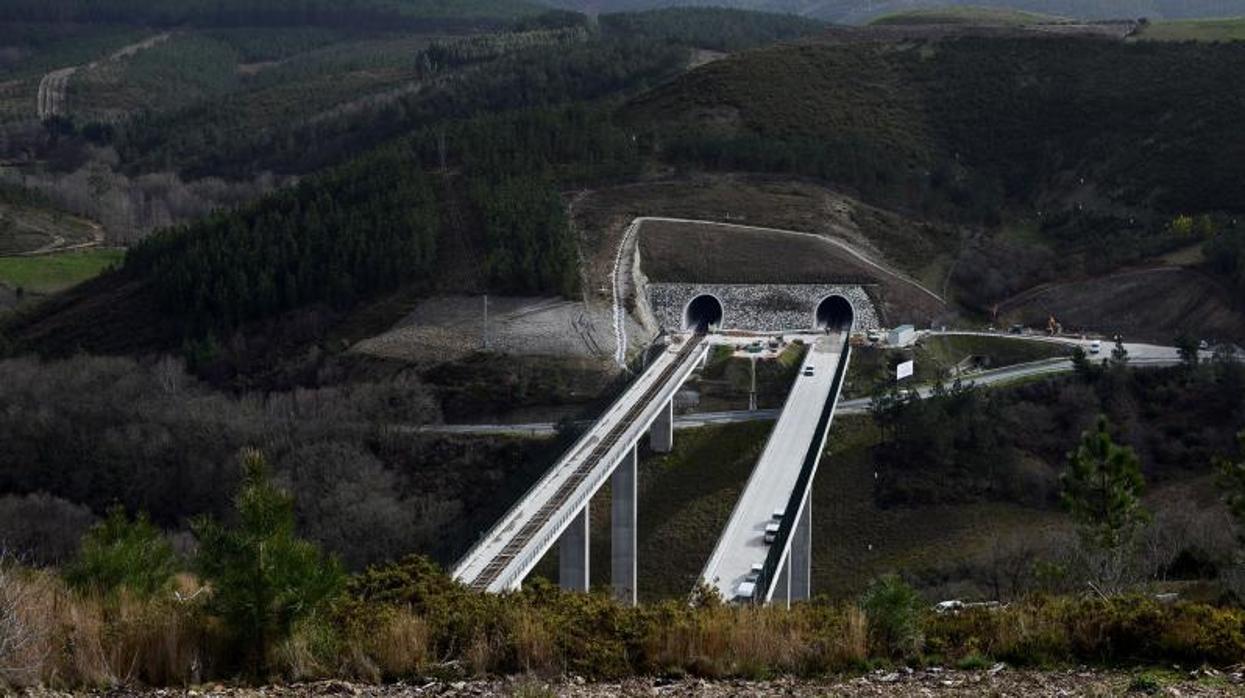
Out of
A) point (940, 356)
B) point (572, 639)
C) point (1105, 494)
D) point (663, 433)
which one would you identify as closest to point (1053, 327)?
point (940, 356)

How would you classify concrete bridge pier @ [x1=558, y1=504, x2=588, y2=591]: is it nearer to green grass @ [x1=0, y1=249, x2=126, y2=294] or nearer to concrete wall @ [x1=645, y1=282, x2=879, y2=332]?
concrete wall @ [x1=645, y1=282, x2=879, y2=332]

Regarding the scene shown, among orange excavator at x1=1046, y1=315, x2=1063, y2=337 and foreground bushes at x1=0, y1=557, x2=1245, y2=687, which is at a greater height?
foreground bushes at x1=0, y1=557, x2=1245, y2=687

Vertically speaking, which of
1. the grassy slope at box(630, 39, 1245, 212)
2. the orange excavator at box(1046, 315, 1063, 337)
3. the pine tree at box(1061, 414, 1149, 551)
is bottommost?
the orange excavator at box(1046, 315, 1063, 337)

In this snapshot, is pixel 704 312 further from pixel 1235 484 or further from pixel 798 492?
pixel 1235 484

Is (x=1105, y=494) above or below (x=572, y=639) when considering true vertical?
below

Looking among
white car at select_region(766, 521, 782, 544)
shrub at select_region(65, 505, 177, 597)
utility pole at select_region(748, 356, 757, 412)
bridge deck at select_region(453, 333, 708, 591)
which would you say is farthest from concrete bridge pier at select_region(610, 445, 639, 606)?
shrub at select_region(65, 505, 177, 597)

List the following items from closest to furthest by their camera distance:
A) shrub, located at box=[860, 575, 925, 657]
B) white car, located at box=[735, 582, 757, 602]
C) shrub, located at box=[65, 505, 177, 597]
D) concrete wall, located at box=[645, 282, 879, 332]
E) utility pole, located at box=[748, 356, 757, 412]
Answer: shrub, located at box=[860, 575, 925, 657] < shrub, located at box=[65, 505, 177, 597] < white car, located at box=[735, 582, 757, 602] < utility pole, located at box=[748, 356, 757, 412] < concrete wall, located at box=[645, 282, 879, 332]

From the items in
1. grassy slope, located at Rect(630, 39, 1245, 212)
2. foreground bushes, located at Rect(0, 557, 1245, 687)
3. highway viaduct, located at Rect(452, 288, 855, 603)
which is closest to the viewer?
foreground bushes, located at Rect(0, 557, 1245, 687)
